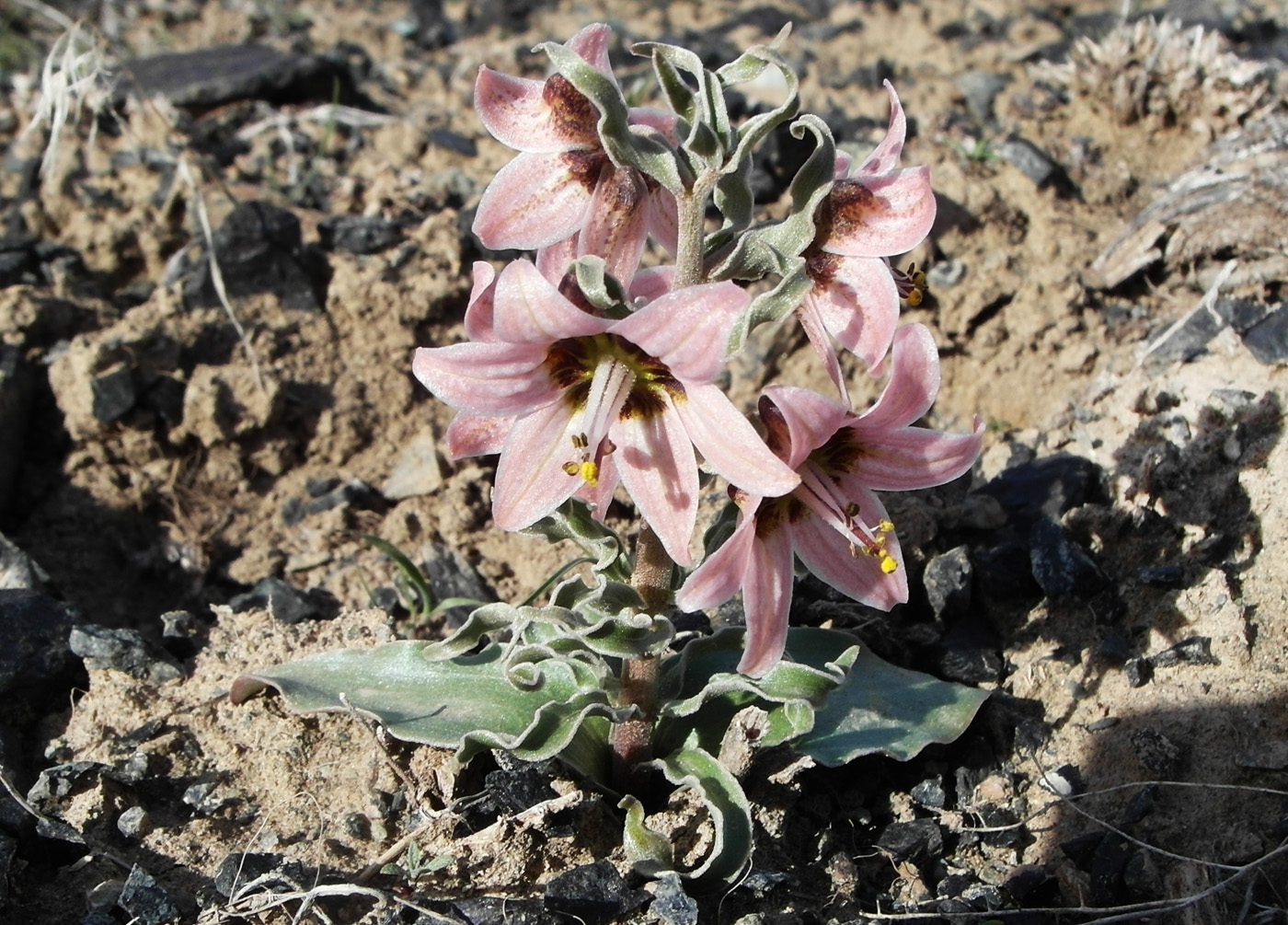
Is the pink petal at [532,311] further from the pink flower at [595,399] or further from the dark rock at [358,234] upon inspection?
the dark rock at [358,234]

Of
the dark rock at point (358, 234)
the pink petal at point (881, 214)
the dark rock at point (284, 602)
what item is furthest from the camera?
the dark rock at point (358, 234)

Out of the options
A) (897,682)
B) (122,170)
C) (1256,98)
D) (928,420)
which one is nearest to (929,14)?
(1256,98)

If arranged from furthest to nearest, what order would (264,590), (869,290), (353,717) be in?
(264,590)
(353,717)
(869,290)

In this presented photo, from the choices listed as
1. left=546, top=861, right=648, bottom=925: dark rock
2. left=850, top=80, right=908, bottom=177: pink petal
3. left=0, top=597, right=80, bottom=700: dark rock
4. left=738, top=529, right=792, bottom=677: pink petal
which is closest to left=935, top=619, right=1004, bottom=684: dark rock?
left=738, top=529, right=792, bottom=677: pink petal

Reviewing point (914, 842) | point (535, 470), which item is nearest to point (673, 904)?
point (914, 842)

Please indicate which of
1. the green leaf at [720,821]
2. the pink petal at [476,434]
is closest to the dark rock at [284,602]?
the pink petal at [476,434]

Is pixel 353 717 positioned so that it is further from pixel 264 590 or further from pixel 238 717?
pixel 264 590
